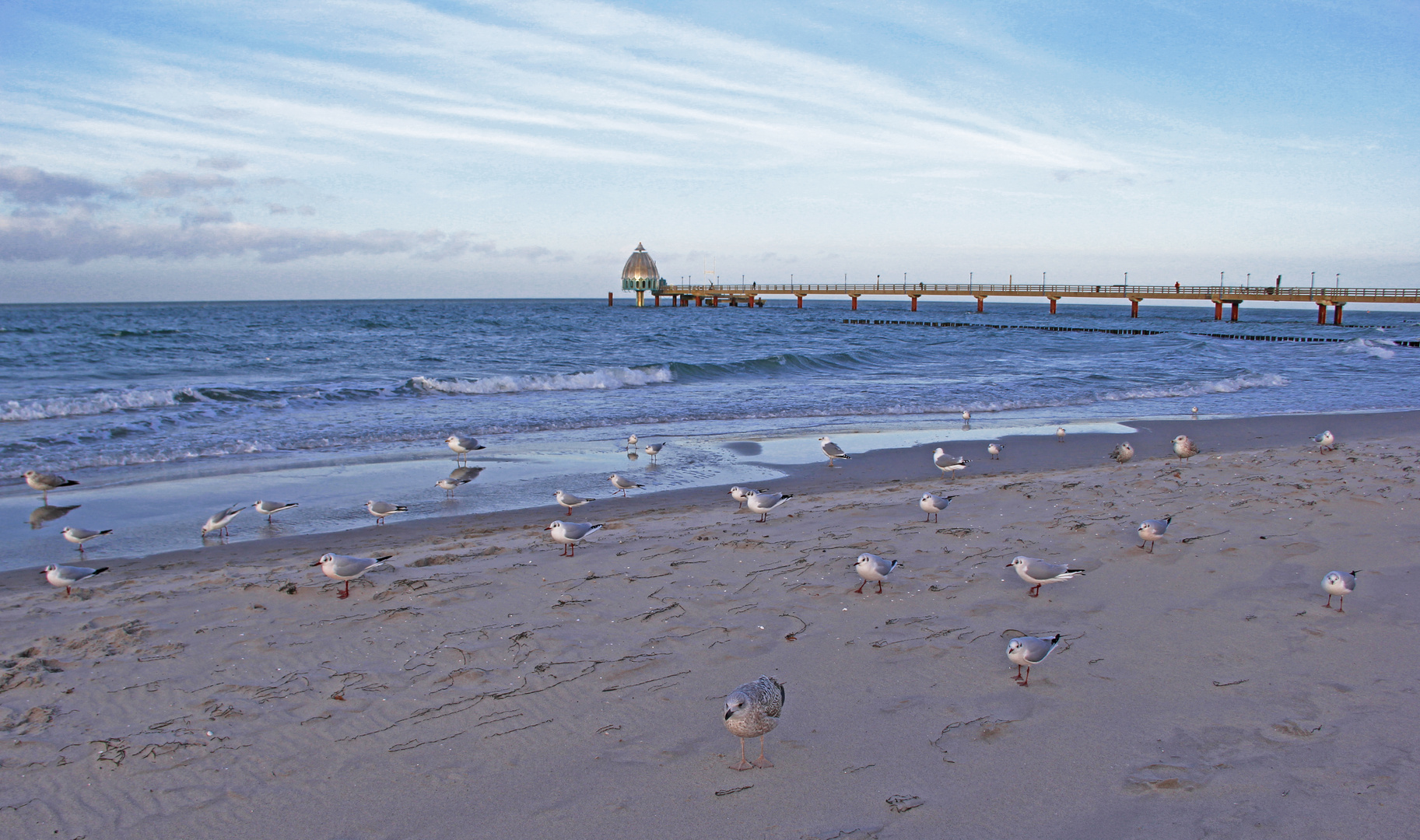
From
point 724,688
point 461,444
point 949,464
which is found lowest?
point 724,688

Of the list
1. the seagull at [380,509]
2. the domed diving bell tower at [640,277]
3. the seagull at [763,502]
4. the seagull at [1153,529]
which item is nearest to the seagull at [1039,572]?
the seagull at [1153,529]

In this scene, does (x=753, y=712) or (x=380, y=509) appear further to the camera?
(x=380, y=509)

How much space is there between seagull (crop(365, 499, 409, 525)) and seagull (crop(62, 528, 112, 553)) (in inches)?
89.7

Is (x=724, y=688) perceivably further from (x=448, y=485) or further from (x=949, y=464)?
(x=949, y=464)

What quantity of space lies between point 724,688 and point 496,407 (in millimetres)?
14421

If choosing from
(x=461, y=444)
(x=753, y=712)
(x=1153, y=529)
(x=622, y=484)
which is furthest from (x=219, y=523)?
(x=1153, y=529)

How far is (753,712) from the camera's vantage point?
3590 mm

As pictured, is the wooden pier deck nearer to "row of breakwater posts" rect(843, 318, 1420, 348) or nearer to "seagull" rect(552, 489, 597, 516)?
"row of breakwater posts" rect(843, 318, 1420, 348)

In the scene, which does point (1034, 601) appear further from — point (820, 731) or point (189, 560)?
point (189, 560)

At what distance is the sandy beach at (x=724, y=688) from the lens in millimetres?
3381

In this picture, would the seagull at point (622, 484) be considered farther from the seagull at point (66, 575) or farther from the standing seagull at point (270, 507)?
the seagull at point (66, 575)

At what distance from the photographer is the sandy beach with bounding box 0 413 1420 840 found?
338 centimetres

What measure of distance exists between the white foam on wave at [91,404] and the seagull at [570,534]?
14.1 metres

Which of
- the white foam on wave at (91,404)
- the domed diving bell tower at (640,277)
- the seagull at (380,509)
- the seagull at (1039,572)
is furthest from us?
the domed diving bell tower at (640,277)
